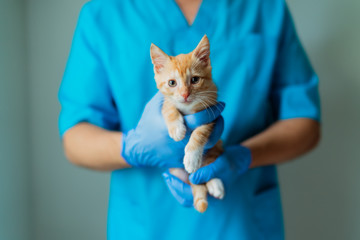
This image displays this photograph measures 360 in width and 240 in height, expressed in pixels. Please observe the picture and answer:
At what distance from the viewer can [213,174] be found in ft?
2.22

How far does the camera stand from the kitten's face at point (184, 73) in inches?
21.3

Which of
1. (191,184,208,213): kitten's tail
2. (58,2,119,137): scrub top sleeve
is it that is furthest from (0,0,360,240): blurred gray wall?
(191,184,208,213): kitten's tail

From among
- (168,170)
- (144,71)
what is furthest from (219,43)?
(168,170)

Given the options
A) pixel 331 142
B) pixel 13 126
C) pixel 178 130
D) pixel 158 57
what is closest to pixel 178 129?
pixel 178 130

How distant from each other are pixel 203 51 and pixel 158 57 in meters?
0.07

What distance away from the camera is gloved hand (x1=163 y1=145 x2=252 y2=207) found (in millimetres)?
666

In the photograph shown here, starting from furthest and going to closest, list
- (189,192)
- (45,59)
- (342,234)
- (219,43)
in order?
(342,234), (45,59), (219,43), (189,192)

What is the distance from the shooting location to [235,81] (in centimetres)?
83

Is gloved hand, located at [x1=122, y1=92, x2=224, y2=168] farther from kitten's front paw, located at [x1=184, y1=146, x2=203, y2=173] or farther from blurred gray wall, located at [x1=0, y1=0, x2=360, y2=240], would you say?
blurred gray wall, located at [x1=0, y1=0, x2=360, y2=240]

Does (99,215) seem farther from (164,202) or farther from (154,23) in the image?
(154,23)

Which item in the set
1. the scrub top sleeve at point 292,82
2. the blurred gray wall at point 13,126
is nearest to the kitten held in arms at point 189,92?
the scrub top sleeve at point 292,82

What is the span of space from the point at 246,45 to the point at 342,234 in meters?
0.80

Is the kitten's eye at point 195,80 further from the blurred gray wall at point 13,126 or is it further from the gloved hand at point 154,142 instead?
the blurred gray wall at point 13,126

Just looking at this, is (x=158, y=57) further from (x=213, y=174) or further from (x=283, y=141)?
(x=283, y=141)
